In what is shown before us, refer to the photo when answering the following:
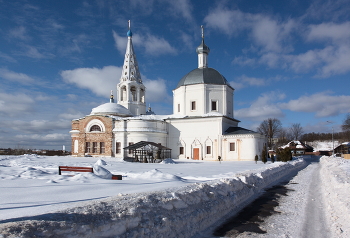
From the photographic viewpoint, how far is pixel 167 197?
6.12 meters

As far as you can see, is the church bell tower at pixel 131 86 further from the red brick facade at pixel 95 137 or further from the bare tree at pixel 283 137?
the bare tree at pixel 283 137

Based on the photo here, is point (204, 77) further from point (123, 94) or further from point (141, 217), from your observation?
point (141, 217)

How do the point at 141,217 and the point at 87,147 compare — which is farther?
the point at 87,147

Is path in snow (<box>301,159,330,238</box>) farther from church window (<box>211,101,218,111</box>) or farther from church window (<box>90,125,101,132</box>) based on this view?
church window (<box>90,125,101,132</box>)

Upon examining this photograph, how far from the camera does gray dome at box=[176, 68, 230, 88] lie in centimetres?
3544

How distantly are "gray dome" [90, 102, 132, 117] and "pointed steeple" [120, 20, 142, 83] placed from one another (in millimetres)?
4325

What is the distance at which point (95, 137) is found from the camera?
34.1m

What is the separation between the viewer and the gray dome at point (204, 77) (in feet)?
116

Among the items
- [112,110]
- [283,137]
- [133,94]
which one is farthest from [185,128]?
[283,137]

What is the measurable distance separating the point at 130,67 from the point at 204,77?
10380 millimetres

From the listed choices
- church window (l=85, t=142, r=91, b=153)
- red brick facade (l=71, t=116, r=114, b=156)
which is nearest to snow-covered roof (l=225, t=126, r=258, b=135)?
red brick facade (l=71, t=116, r=114, b=156)

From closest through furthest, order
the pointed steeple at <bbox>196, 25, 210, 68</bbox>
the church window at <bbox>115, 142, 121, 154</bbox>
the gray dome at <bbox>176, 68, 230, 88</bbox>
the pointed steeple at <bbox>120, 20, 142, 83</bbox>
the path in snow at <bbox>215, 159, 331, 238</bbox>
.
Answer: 1. the path in snow at <bbox>215, 159, 331, 238</bbox>
2. the church window at <bbox>115, 142, 121, 154</bbox>
3. the gray dome at <bbox>176, 68, 230, 88</bbox>
4. the pointed steeple at <bbox>196, 25, 210, 68</bbox>
5. the pointed steeple at <bbox>120, 20, 142, 83</bbox>

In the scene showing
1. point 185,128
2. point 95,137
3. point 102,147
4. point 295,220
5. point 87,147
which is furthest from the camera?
point 185,128

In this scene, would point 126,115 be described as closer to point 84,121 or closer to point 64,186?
point 84,121
